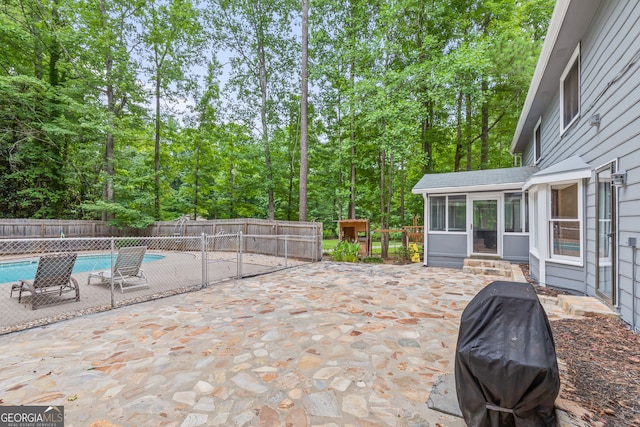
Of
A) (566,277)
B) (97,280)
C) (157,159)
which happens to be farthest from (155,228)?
(566,277)

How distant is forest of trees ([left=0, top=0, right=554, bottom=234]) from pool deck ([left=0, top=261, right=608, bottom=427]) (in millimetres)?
7668

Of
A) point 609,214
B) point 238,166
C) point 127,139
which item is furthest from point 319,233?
point 127,139

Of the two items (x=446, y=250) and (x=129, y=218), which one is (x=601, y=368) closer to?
(x=446, y=250)

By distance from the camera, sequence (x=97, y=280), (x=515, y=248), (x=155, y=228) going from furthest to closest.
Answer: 1. (x=155, y=228)
2. (x=515, y=248)
3. (x=97, y=280)

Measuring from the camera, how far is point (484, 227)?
8.27 m

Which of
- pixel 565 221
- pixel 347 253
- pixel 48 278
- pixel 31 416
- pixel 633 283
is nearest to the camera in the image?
pixel 31 416

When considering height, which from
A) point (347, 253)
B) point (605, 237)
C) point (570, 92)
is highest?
point (570, 92)

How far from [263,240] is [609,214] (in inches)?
410

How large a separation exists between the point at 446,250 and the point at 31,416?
888 cm

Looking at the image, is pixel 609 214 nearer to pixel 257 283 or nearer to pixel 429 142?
pixel 257 283

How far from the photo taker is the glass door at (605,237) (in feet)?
12.3

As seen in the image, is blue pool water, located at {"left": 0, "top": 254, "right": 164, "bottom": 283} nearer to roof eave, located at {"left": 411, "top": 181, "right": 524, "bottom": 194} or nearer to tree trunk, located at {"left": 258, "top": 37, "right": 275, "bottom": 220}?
tree trunk, located at {"left": 258, "top": 37, "right": 275, "bottom": 220}

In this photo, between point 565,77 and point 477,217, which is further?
point 477,217

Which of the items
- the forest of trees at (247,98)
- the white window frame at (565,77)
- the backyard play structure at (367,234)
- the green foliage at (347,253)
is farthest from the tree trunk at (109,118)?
the white window frame at (565,77)
